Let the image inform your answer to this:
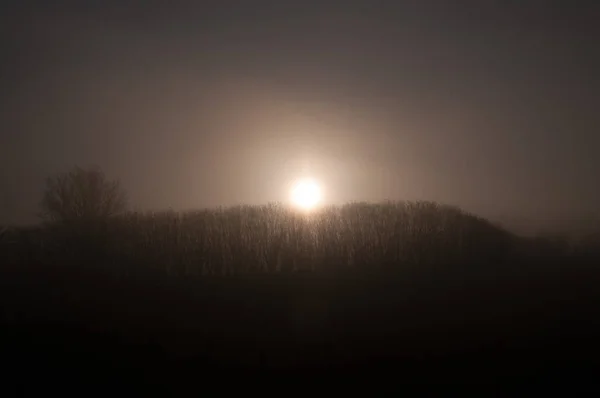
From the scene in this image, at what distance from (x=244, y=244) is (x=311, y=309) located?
4.65 m

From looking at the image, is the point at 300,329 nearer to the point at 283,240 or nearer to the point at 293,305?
the point at 293,305

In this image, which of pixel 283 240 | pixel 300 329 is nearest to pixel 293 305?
pixel 300 329

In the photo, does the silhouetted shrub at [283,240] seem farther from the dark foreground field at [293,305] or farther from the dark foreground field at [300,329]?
the dark foreground field at [300,329]

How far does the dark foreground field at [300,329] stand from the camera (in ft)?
31.4

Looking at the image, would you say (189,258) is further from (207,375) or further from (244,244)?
(207,375)

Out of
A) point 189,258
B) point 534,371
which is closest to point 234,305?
point 189,258

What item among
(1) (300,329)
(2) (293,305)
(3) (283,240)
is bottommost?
(1) (300,329)

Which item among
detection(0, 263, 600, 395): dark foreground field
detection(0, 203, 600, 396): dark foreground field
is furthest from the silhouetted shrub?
detection(0, 263, 600, 395): dark foreground field

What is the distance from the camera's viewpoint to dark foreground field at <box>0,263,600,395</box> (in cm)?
957

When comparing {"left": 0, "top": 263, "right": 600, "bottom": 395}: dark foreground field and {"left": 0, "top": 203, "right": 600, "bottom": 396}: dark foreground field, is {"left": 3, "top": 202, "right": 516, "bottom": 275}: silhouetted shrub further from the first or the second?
{"left": 0, "top": 263, "right": 600, "bottom": 395}: dark foreground field

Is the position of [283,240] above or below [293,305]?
above

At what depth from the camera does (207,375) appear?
9.60 metres

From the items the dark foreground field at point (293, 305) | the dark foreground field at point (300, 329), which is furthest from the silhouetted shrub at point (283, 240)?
the dark foreground field at point (300, 329)

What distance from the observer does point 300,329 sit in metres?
11.1
